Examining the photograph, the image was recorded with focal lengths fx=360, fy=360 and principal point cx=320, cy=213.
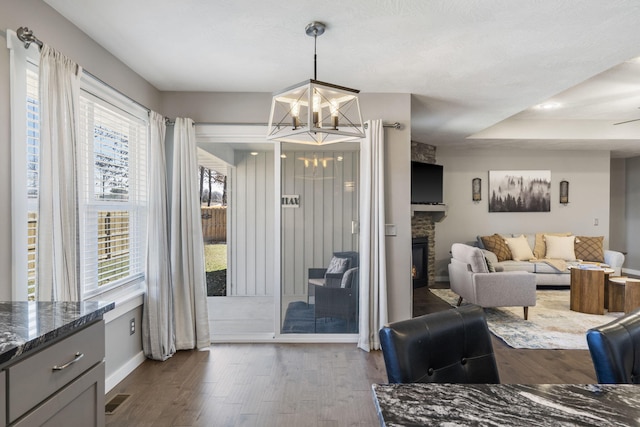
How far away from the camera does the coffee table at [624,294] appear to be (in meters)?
4.32

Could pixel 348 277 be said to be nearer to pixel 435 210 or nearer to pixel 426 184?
pixel 435 210

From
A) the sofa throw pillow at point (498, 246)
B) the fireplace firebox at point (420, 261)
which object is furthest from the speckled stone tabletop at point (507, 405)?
the sofa throw pillow at point (498, 246)

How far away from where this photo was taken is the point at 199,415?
2.37m

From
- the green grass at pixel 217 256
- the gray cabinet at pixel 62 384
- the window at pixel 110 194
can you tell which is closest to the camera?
the gray cabinet at pixel 62 384

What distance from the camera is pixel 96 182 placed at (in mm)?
2650

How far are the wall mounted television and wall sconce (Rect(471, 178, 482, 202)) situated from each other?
836 millimetres

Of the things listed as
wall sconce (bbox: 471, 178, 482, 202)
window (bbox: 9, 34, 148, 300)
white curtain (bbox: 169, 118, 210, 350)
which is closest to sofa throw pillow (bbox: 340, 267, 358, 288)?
white curtain (bbox: 169, 118, 210, 350)

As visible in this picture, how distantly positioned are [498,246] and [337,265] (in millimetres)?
3926

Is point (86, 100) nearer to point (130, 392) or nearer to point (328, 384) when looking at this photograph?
point (130, 392)

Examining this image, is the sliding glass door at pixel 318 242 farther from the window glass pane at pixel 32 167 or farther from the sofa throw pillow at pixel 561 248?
the sofa throw pillow at pixel 561 248

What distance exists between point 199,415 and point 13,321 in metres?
1.50

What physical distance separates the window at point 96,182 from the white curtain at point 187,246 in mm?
274

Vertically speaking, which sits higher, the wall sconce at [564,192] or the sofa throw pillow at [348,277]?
the wall sconce at [564,192]

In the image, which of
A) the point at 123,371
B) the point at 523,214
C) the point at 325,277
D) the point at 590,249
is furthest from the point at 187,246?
the point at 590,249
